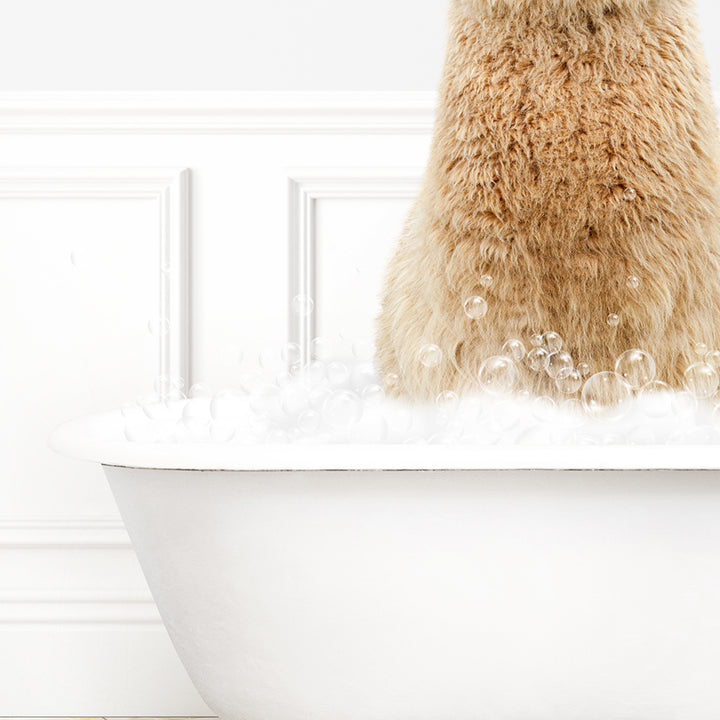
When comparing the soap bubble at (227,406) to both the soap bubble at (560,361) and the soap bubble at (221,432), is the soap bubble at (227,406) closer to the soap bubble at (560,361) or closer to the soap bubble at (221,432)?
the soap bubble at (221,432)

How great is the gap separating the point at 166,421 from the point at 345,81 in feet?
2.14

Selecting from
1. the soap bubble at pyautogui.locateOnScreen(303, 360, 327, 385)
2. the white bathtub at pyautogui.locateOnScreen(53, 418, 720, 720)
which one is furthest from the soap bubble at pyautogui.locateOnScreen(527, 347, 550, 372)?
the soap bubble at pyautogui.locateOnScreen(303, 360, 327, 385)

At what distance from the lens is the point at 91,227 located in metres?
1.37

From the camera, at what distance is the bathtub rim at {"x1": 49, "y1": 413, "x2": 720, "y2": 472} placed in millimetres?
656

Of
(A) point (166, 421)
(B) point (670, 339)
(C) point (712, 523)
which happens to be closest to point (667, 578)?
(C) point (712, 523)

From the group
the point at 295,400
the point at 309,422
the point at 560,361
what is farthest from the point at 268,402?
the point at 560,361

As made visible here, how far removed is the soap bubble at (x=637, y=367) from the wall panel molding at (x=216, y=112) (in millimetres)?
663

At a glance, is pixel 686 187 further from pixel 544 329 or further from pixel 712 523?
pixel 712 523

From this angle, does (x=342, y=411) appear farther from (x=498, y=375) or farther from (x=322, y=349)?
(x=322, y=349)

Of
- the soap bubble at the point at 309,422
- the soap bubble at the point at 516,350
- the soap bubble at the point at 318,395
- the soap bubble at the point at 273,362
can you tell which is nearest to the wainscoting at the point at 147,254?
the soap bubble at the point at 273,362

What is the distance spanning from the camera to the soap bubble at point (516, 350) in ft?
2.60

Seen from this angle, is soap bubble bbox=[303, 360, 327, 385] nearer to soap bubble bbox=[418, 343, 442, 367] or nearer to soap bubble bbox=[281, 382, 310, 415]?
soap bubble bbox=[281, 382, 310, 415]

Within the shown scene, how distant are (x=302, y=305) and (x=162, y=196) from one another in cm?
27

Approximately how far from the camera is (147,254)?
1368 mm
